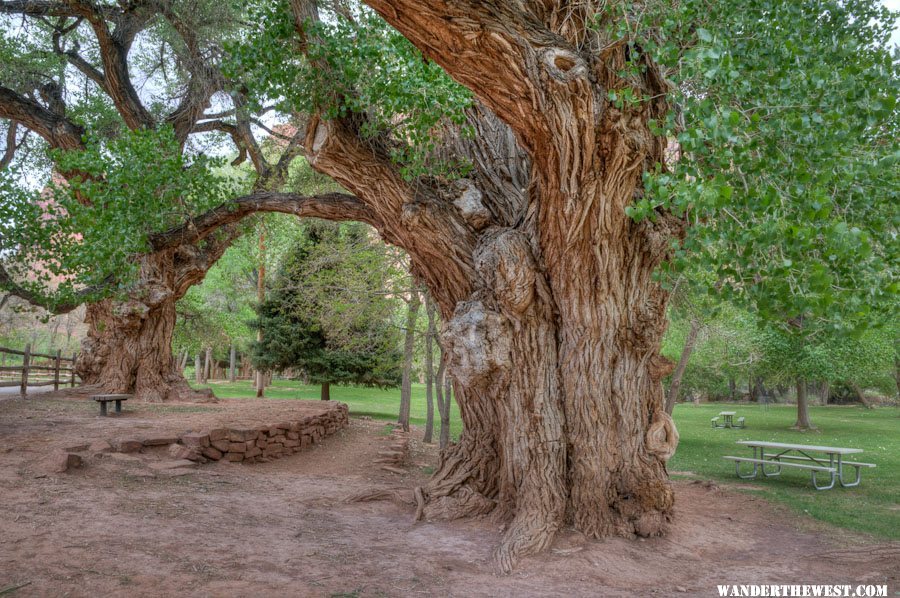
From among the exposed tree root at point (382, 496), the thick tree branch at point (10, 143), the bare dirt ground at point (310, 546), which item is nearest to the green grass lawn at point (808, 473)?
the bare dirt ground at point (310, 546)

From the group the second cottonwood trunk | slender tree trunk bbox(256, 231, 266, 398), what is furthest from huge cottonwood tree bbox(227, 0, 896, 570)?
slender tree trunk bbox(256, 231, 266, 398)

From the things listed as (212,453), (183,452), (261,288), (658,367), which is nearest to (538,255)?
(658,367)

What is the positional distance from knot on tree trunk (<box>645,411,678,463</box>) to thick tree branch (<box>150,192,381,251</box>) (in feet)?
13.6

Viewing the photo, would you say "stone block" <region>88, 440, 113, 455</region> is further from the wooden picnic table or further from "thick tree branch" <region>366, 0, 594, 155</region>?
the wooden picnic table

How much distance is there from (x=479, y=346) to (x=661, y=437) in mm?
2183

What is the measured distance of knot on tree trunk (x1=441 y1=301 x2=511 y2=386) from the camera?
6516 millimetres

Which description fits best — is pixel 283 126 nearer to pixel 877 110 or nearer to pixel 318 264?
pixel 318 264

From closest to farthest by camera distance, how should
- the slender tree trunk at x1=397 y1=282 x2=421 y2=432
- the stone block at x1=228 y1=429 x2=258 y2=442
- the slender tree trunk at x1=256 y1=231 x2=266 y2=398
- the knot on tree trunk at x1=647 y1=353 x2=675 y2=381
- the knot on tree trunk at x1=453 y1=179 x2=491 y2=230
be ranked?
1. the knot on tree trunk at x1=647 y1=353 x2=675 y2=381
2. the knot on tree trunk at x1=453 y1=179 x2=491 y2=230
3. the stone block at x1=228 y1=429 x2=258 y2=442
4. the slender tree trunk at x1=397 y1=282 x2=421 y2=432
5. the slender tree trunk at x1=256 y1=231 x2=266 y2=398

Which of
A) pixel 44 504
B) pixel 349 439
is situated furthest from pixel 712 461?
pixel 44 504

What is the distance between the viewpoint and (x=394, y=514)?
726 cm

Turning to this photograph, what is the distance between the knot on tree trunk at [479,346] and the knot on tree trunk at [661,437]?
1.68 metres

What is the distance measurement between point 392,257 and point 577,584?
28.8 ft

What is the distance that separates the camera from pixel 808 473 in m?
11.3

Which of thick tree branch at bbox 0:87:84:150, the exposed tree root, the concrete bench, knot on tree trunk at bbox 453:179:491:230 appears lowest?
the exposed tree root
